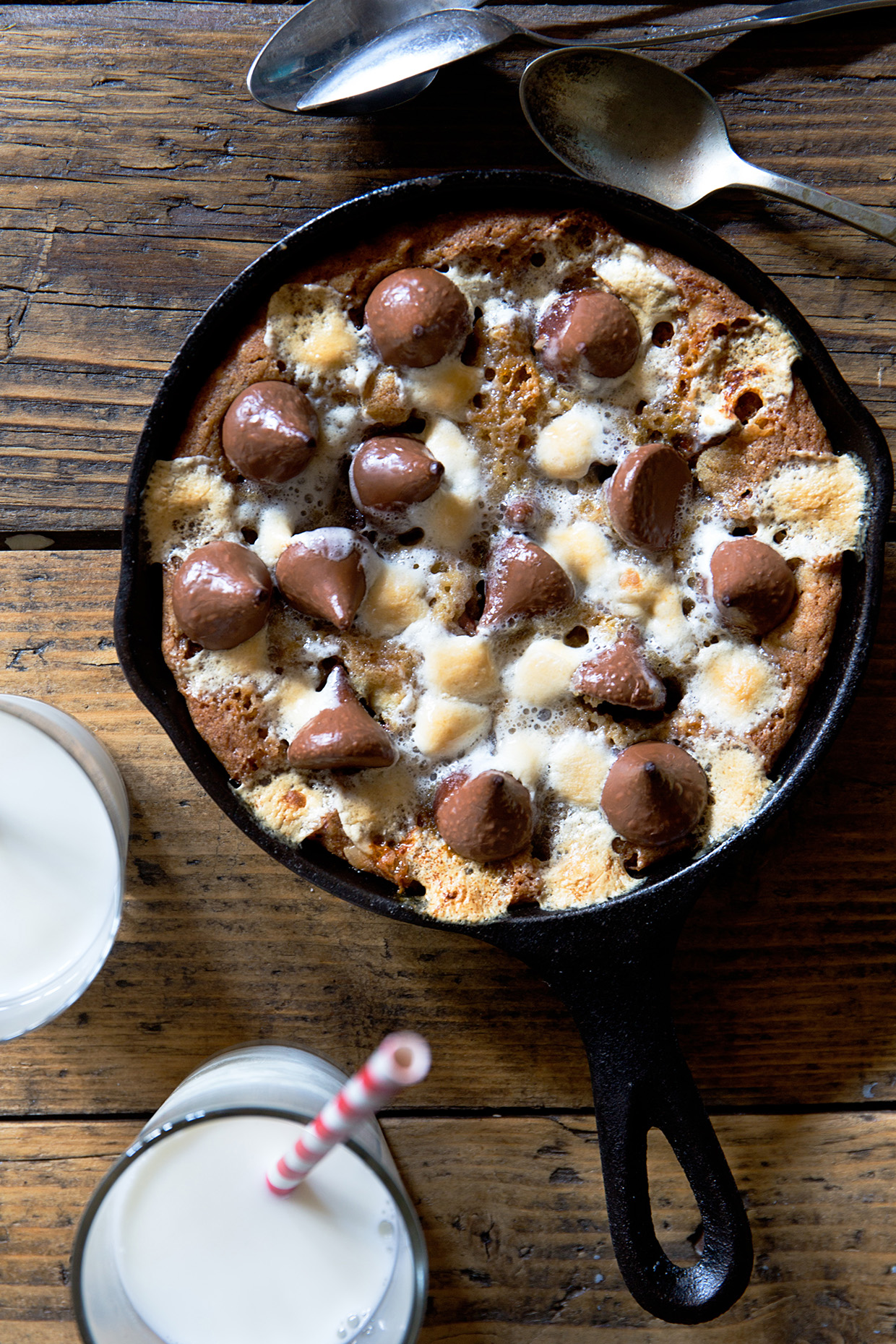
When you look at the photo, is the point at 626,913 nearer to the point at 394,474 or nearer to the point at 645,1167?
the point at 645,1167

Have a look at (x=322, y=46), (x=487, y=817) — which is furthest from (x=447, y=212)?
(x=487, y=817)

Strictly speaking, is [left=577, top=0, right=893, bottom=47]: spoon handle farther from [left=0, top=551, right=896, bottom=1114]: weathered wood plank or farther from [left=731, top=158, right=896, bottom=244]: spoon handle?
[left=0, top=551, right=896, bottom=1114]: weathered wood plank

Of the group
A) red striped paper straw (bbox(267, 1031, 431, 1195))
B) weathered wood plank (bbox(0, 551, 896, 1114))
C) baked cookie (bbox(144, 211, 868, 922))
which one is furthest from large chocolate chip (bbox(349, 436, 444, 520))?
red striped paper straw (bbox(267, 1031, 431, 1195))

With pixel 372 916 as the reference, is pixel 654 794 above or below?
above

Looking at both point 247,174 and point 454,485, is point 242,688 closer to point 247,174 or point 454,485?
point 454,485

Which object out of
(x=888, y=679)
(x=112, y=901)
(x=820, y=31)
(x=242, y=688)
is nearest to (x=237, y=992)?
(x=112, y=901)

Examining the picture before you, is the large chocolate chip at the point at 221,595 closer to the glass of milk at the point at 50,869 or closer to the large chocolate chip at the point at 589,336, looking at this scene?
the glass of milk at the point at 50,869
